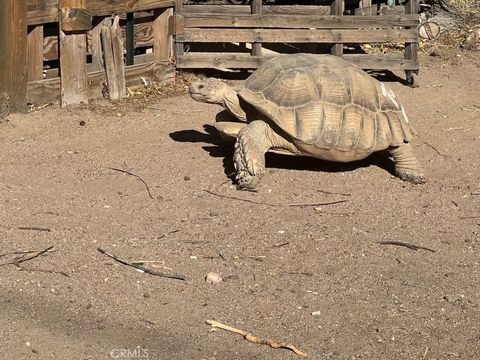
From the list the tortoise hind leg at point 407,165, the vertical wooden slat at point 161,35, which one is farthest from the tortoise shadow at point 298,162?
the vertical wooden slat at point 161,35

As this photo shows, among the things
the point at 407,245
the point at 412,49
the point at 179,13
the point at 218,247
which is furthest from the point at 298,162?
the point at 412,49

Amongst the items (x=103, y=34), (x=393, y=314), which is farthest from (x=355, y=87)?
(x=103, y=34)

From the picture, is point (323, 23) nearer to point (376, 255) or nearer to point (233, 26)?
point (233, 26)

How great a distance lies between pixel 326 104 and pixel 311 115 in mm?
171

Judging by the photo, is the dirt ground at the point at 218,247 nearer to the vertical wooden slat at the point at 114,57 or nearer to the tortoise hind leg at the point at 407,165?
the tortoise hind leg at the point at 407,165

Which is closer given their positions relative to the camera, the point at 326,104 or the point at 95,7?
the point at 326,104

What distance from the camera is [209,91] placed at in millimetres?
7977

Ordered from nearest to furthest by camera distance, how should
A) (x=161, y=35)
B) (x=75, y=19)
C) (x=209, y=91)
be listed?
(x=209, y=91) < (x=75, y=19) < (x=161, y=35)

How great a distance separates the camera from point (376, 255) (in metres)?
6.15

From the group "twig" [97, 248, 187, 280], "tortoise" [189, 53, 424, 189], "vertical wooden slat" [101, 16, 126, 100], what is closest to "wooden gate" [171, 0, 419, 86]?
"vertical wooden slat" [101, 16, 126, 100]

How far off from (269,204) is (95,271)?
78.5 inches

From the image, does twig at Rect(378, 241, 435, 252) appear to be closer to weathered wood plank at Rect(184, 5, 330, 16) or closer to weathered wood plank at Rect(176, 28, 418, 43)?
weathered wood plank at Rect(176, 28, 418, 43)

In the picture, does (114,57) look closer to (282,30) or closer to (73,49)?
(73,49)

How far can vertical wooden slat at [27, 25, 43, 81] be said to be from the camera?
9500mm
